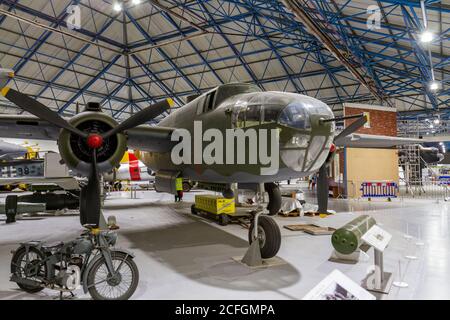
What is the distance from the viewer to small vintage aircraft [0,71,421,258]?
17.1 feet

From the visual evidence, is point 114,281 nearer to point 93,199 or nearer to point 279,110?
point 93,199

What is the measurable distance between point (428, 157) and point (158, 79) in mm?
→ 27162

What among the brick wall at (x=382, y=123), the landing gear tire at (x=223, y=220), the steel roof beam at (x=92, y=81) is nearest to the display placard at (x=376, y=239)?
the landing gear tire at (x=223, y=220)

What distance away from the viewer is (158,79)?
104ft

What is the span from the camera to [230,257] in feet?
20.7

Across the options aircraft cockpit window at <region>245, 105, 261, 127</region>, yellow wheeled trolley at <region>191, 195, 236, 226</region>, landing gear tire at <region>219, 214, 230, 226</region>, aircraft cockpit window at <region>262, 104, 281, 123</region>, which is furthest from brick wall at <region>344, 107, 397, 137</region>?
aircraft cockpit window at <region>262, 104, 281, 123</region>

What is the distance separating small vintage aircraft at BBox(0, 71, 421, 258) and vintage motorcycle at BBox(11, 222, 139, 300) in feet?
3.28

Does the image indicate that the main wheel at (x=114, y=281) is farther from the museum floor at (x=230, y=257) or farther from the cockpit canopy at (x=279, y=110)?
the cockpit canopy at (x=279, y=110)

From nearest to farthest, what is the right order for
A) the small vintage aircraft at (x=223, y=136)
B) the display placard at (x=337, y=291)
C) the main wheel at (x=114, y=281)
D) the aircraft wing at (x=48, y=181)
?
the display placard at (x=337, y=291) < the main wheel at (x=114, y=281) < the small vintage aircraft at (x=223, y=136) < the aircraft wing at (x=48, y=181)

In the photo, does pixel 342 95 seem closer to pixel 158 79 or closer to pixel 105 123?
pixel 158 79

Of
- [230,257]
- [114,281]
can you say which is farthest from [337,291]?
[230,257]

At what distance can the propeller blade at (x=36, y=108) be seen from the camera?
5109 mm

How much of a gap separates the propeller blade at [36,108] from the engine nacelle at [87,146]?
0.37 meters

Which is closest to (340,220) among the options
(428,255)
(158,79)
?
(428,255)
